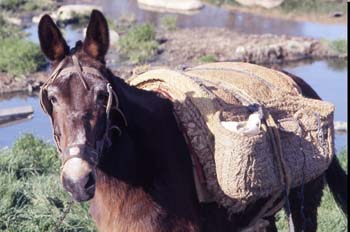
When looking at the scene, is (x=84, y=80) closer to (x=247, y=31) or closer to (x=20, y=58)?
(x=20, y=58)

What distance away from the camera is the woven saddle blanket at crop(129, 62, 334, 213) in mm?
3373

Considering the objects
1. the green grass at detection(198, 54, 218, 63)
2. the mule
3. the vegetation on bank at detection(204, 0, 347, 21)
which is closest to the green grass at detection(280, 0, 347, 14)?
the vegetation on bank at detection(204, 0, 347, 21)

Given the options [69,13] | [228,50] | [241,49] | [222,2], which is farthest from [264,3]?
[241,49]

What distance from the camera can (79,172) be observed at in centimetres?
262

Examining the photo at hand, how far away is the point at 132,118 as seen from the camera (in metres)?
3.11

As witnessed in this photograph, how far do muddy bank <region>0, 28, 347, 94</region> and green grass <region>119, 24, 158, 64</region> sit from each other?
0.77 ft

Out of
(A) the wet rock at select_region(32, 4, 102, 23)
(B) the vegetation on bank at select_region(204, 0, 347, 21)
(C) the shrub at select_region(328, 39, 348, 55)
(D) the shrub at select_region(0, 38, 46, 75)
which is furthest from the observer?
(B) the vegetation on bank at select_region(204, 0, 347, 21)

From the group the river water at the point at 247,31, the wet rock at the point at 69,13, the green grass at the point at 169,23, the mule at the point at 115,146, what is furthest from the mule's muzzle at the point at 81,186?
the wet rock at the point at 69,13

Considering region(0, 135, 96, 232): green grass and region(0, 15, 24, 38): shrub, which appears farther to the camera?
region(0, 15, 24, 38): shrub

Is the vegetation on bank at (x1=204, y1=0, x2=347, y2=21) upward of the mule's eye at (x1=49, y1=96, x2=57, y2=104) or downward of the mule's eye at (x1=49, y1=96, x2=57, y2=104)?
downward

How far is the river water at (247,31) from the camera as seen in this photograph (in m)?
12.0

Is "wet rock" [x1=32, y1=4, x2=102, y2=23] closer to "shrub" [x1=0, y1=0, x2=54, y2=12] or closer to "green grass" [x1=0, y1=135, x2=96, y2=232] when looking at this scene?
"shrub" [x1=0, y1=0, x2=54, y2=12]

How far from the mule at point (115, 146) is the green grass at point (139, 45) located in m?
14.0

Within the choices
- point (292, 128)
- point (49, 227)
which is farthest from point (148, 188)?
point (49, 227)
